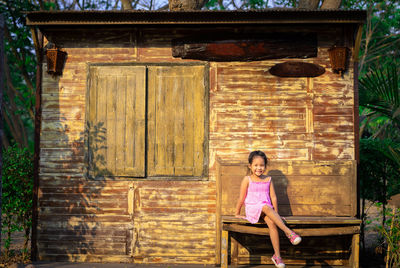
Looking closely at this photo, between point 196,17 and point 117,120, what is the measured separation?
204 cm

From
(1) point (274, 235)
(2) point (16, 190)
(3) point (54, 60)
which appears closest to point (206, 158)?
(1) point (274, 235)

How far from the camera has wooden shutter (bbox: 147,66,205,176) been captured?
20.3 ft

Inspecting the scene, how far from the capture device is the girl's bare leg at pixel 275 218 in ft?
16.5

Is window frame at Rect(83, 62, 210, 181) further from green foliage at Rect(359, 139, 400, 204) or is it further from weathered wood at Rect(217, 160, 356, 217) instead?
green foliage at Rect(359, 139, 400, 204)

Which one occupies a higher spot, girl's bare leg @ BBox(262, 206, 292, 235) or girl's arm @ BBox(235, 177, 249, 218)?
girl's arm @ BBox(235, 177, 249, 218)

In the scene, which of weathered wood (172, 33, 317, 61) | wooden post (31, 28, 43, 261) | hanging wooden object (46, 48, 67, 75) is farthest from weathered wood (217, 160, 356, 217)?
hanging wooden object (46, 48, 67, 75)

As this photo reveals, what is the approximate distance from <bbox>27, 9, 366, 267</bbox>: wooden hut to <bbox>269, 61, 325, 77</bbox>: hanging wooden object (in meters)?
0.02

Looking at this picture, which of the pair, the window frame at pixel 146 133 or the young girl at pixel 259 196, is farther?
the window frame at pixel 146 133

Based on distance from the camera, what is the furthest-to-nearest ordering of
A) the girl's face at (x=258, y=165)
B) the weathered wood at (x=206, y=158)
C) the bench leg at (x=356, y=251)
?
the weathered wood at (x=206, y=158), the girl's face at (x=258, y=165), the bench leg at (x=356, y=251)

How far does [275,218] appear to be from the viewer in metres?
5.12

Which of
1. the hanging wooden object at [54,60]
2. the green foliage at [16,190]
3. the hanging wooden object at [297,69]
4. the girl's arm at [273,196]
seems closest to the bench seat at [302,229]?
the girl's arm at [273,196]

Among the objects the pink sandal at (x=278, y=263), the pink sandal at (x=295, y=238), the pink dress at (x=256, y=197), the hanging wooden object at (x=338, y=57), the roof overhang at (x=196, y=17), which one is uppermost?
the roof overhang at (x=196, y=17)

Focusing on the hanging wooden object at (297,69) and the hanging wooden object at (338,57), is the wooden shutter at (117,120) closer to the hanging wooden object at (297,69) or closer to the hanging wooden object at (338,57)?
the hanging wooden object at (297,69)

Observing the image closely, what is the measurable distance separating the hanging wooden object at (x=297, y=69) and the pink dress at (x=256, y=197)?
1755mm
